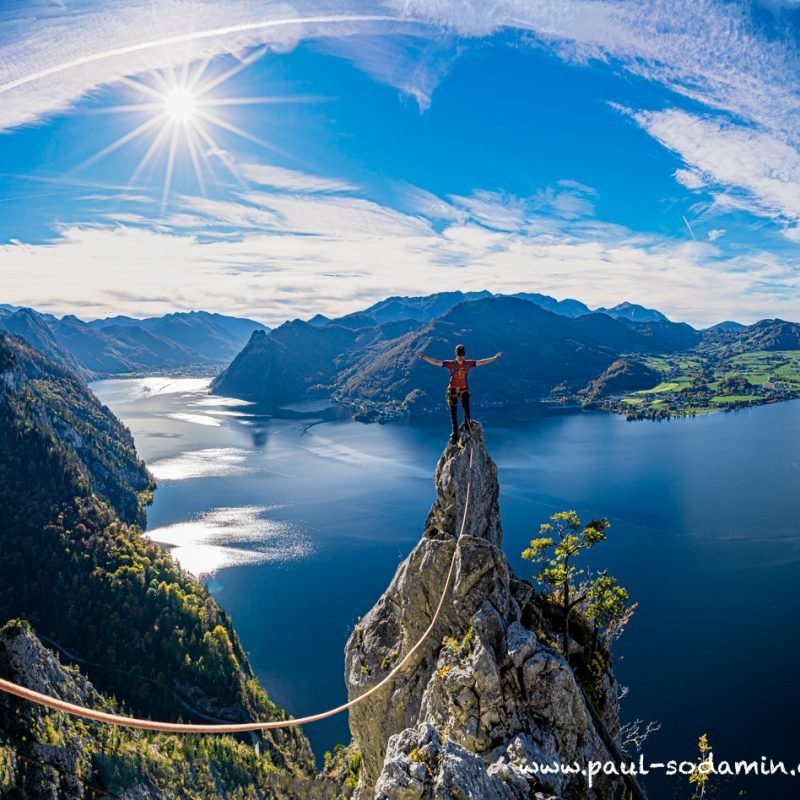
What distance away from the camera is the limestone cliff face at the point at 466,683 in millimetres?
8789

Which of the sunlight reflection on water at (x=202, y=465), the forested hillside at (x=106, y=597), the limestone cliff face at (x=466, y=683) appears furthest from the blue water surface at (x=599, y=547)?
the limestone cliff face at (x=466, y=683)

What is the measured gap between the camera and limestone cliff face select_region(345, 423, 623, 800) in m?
8.79

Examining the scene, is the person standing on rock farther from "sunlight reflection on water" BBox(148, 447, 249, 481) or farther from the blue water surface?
"sunlight reflection on water" BBox(148, 447, 249, 481)

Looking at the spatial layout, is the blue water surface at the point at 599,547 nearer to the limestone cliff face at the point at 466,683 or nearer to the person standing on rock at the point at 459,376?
the limestone cliff face at the point at 466,683

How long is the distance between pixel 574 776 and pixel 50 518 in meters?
70.5

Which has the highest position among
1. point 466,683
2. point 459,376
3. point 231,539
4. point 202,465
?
point 202,465

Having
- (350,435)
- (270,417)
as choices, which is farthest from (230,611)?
(270,417)

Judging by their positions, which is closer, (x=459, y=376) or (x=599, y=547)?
(x=459, y=376)

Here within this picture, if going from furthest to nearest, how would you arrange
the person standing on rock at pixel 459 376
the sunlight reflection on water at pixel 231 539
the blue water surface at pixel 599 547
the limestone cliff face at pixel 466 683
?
the sunlight reflection on water at pixel 231 539 < the blue water surface at pixel 599 547 < the person standing on rock at pixel 459 376 < the limestone cliff face at pixel 466 683

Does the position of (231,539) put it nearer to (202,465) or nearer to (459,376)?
(202,465)

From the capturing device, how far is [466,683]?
454 inches

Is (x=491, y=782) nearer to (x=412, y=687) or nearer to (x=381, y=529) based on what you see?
(x=412, y=687)

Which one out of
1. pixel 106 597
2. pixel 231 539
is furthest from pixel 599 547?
pixel 106 597

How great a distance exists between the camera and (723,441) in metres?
115
